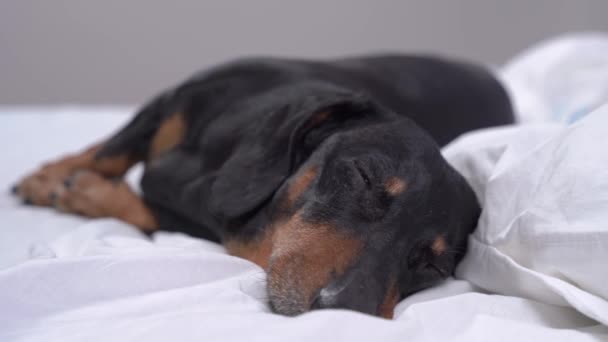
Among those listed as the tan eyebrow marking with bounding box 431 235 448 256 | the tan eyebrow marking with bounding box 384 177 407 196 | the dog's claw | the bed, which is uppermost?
the tan eyebrow marking with bounding box 384 177 407 196

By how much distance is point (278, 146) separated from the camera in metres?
1.81

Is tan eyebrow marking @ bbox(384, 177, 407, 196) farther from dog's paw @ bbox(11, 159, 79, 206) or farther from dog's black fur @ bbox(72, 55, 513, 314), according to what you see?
dog's paw @ bbox(11, 159, 79, 206)

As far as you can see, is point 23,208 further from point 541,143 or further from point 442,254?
point 541,143

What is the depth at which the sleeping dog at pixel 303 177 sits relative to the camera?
1.42 meters

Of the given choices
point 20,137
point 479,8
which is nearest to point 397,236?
point 20,137

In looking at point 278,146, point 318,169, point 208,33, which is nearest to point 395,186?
point 318,169

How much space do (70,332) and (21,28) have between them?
15.5 feet

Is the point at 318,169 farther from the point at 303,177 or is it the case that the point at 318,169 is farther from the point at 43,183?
the point at 43,183

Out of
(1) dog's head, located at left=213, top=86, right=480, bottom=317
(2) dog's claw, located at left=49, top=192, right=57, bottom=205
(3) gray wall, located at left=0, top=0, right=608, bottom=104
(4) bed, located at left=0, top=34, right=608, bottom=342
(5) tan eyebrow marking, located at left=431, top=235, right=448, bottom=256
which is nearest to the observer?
(4) bed, located at left=0, top=34, right=608, bottom=342

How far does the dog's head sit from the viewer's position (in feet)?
4.43

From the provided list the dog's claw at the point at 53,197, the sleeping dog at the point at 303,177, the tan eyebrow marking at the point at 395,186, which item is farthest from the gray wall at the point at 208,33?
the tan eyebrow marking at the point at 395,186

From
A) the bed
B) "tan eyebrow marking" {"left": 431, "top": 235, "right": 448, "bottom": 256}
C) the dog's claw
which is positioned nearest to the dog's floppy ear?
the bed

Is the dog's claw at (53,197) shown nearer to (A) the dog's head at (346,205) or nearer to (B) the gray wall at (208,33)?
(A) the dog's head at (346,205)

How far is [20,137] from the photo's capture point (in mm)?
3184
